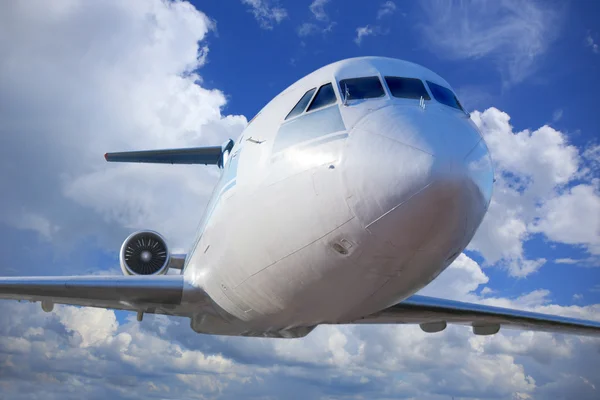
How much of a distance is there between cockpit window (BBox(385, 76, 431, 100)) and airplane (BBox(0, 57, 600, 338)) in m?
0.03

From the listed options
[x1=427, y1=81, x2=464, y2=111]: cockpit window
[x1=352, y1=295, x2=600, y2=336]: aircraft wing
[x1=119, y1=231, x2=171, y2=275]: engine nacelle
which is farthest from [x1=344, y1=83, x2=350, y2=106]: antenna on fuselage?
[x1=119, y1=231, x2=171, y2=275]: engine nacelle

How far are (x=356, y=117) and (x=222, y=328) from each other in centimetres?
712

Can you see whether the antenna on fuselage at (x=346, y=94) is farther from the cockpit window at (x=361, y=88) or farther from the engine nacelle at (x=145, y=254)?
the engine nacelle at (x=145, y=254)

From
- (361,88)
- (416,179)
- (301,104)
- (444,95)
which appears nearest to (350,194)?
(416,179)

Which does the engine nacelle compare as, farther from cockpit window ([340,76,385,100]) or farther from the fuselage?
cockpit window ([340,76,385,100])

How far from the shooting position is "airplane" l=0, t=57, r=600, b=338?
204 inches

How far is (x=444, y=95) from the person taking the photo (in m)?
6.92

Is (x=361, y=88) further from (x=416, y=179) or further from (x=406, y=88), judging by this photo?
(x=416, y=179)

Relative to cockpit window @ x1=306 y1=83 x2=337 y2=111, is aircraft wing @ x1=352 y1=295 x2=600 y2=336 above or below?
below

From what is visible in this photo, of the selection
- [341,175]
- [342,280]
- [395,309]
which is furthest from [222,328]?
[341,175]

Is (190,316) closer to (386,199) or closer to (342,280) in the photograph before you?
(342,280)

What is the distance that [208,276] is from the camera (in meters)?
8.98

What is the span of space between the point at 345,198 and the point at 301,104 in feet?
6.88

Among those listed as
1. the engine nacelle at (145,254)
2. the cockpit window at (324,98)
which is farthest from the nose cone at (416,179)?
the engine nacelle at (145,254)
